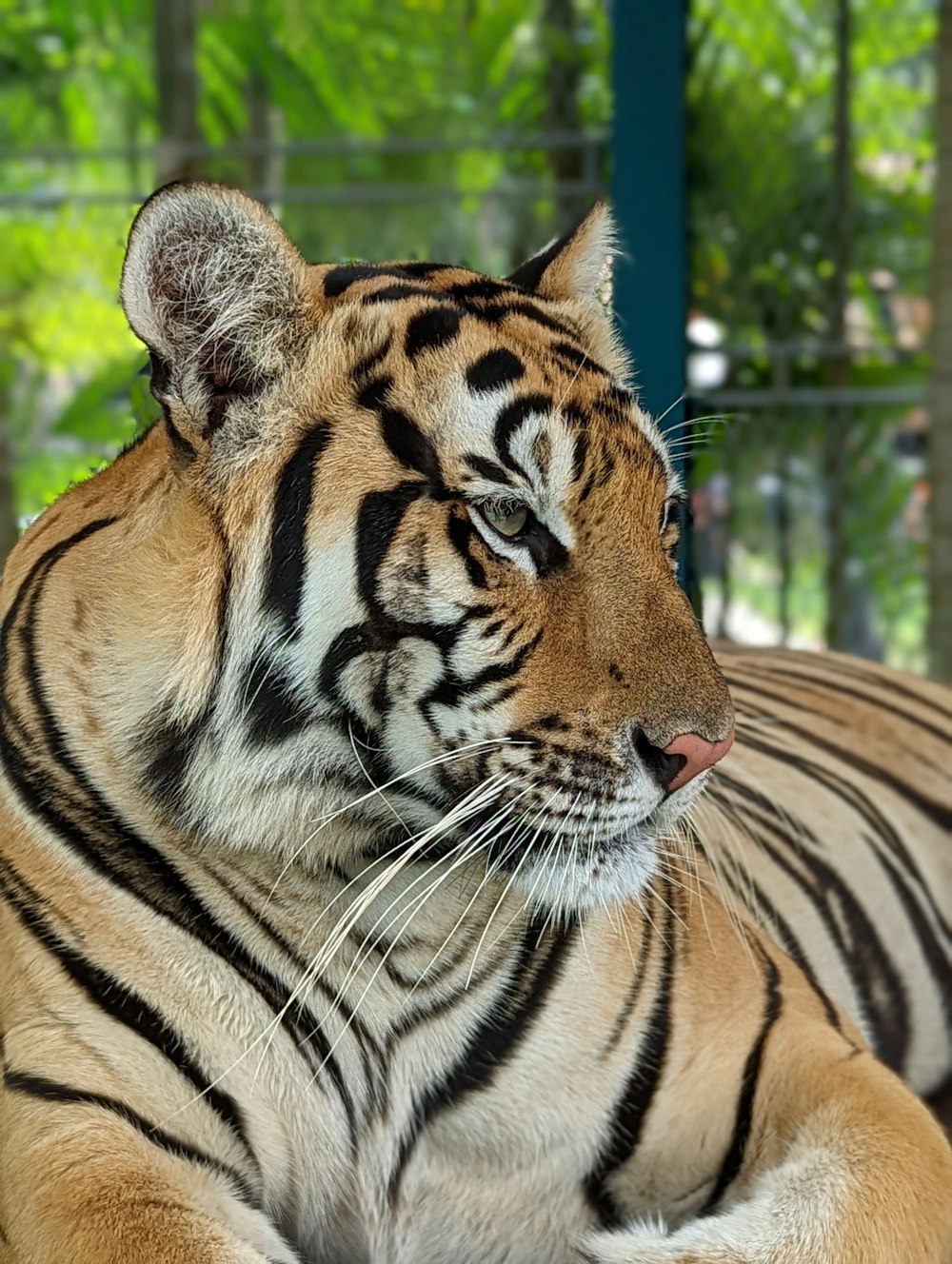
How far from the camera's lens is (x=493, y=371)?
146 cm

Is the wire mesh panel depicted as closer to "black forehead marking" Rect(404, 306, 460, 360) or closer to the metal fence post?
the metal fence post

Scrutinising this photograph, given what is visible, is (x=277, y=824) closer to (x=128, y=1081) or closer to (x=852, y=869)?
(x=128, y=1081)

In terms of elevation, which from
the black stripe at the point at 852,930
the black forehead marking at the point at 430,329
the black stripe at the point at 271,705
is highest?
the black forehead marking at the point at 430,329

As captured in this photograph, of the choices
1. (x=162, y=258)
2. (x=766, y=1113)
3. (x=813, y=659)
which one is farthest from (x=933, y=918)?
(x=162, y=258)

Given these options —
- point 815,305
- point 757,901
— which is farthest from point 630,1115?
point 815,305

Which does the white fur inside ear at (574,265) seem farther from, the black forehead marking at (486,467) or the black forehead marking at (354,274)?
the black forehead marking at (486,467)

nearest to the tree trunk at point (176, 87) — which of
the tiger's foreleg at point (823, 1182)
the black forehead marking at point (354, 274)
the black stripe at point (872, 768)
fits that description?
the black stripe at point (872, 768)

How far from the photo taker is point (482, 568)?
1.41 metres

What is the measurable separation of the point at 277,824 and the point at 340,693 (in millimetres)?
145

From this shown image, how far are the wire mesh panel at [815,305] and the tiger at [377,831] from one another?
3459mm

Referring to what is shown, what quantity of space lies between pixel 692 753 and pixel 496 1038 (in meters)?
0.39

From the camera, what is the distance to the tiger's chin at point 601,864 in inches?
56.8

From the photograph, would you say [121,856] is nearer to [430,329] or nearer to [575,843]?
[575,843]

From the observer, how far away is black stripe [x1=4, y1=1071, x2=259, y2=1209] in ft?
4.62
